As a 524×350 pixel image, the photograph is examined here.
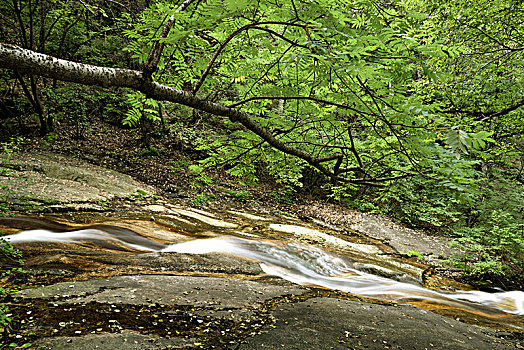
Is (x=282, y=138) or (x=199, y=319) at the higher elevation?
(x=282, y=138)

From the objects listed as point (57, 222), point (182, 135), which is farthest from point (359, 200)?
point (57, 222)

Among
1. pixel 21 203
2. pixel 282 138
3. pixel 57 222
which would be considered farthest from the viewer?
pixel 21 203

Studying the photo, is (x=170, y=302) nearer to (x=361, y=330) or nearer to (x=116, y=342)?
(x=116, y=342)

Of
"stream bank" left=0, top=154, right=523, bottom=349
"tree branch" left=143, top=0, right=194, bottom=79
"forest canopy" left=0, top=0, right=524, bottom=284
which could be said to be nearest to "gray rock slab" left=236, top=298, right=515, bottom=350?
"stream bank" left=0, top=154, right=523, bottom=349

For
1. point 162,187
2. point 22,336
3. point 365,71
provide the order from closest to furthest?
point 22,336, point 365,71, point 162,187

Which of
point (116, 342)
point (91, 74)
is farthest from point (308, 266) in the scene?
point (91, 74)

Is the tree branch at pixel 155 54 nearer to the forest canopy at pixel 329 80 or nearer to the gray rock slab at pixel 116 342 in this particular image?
the forest canopy at pixel 329 80

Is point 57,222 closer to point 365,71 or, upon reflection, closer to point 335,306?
point 335,306

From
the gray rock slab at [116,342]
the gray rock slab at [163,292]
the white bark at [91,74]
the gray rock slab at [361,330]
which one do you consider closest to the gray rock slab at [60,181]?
the gray rock slab at [163,292]

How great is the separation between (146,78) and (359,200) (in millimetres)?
14375

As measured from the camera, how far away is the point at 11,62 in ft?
4.72

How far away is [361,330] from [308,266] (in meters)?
3.34

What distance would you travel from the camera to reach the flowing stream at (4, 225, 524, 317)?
4965 mm

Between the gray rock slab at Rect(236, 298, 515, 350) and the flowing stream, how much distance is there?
4.91 feet
